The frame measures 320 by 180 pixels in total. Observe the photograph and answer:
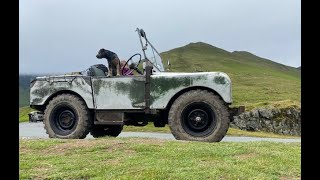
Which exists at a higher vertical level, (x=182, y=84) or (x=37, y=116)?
(x=182, y=84)

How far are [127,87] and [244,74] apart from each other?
10364 centimetres

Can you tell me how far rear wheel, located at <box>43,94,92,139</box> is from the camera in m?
13.5

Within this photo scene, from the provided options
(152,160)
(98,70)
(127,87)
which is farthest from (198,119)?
(152,160)

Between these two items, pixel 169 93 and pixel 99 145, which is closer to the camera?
pixel 99 145

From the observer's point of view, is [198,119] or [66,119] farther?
[66,119]

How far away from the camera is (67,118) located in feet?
45.4

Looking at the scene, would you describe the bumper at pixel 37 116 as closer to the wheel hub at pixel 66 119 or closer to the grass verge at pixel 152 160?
the wheel hub at pixel 66 119

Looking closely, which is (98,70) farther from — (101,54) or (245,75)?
(245,75)

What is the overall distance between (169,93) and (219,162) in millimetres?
4251

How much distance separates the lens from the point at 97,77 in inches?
532
